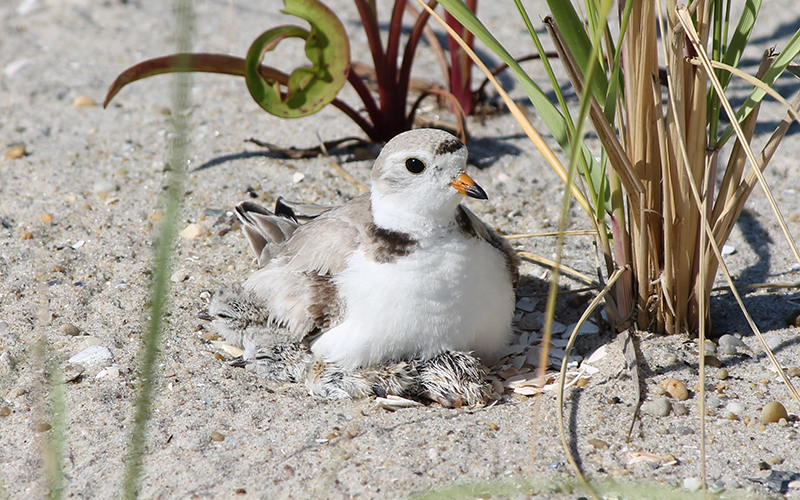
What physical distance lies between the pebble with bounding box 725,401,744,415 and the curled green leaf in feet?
7.31

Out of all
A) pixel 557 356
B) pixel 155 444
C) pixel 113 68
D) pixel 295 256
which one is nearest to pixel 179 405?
pixel 155 444

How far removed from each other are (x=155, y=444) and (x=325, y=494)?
0.65m

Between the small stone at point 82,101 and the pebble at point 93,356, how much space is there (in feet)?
8.34

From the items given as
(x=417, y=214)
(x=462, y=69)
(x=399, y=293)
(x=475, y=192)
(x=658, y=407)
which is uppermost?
(x=462, y=69)

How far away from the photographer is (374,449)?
8.38 ft

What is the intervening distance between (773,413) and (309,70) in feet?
8.13

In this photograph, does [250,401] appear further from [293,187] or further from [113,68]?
[113,68]

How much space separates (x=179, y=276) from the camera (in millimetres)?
3699

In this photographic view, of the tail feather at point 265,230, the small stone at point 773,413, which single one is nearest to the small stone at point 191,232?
the tail feather at point 265,230

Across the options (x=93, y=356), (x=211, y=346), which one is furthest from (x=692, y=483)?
(x=93, y=356)

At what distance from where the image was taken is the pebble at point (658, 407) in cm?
272

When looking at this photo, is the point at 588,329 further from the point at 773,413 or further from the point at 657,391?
the point at 773,413

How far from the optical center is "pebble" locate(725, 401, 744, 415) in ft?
8.84

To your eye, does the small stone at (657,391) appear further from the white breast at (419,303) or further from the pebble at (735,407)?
the white breast at (419,303)
